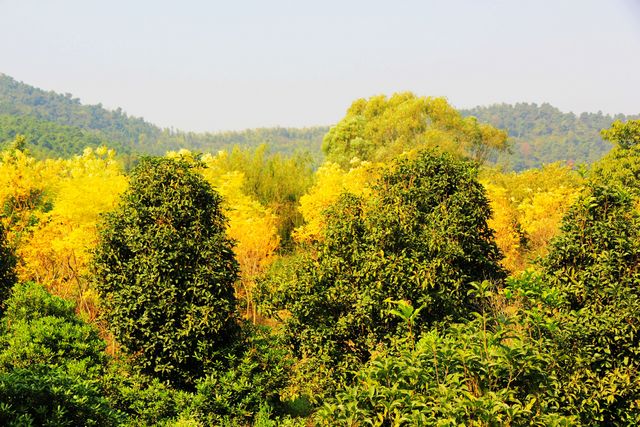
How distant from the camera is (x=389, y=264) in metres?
8.88

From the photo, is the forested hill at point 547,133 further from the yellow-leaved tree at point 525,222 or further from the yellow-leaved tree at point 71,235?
the yellow-leaved tree at point 71,235

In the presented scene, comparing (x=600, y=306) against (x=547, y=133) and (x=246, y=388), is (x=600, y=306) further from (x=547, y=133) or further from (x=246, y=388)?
(x=547, y=133)

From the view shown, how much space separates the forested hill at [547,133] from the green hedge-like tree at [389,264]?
3654 inches

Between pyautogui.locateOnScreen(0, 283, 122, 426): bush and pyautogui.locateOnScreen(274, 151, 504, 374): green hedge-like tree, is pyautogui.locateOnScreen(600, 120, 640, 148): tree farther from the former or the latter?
pyautogui.locateOnScreen(0, 283, 122, 426): bush

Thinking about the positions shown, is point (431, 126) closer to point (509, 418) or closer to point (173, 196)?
point (173, 196)

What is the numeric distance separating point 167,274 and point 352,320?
3323 mm

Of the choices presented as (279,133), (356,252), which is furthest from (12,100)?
(356,252)

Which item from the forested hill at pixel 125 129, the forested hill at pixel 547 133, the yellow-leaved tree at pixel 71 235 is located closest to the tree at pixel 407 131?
the yellow-leaved tree at pixel 71 235

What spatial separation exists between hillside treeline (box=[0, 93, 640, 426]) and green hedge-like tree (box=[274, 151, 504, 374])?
0.11ft

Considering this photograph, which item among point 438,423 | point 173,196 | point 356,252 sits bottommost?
point 438,423

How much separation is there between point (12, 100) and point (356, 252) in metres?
182

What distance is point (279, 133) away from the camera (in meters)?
180

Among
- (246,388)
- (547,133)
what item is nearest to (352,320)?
(246,388)

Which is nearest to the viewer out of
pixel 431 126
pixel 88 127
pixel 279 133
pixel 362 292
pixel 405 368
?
pixel 405 368
